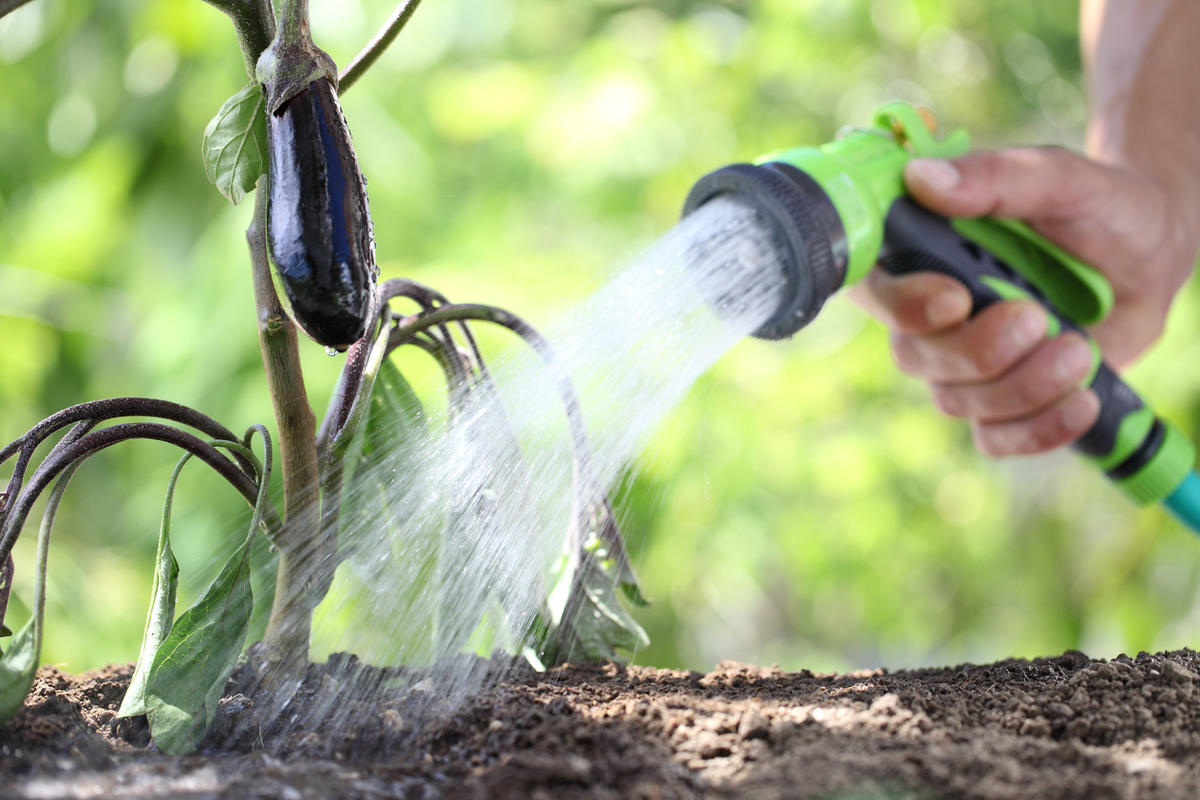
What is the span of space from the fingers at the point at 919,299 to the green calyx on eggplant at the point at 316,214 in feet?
2.37

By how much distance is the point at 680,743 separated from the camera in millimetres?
631

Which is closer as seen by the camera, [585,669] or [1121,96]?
[585,669]

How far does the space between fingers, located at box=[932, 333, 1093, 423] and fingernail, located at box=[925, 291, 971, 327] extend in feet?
0.40

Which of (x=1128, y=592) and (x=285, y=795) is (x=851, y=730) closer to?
(x=285, y=795)

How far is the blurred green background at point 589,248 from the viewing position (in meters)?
2.33

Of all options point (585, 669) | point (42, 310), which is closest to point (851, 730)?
point (585, 669)

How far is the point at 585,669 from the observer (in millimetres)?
838

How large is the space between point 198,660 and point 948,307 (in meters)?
0.86

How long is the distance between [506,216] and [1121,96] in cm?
150

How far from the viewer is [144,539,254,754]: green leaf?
66 cm

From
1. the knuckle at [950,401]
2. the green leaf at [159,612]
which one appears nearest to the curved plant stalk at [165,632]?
the green leaf at [159,612]

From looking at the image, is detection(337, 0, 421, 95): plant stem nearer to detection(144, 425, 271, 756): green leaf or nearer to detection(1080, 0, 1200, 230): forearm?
detection(144, 425, 271, 756): green leaf

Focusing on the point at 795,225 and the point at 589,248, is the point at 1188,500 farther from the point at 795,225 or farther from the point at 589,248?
the point at 589,248

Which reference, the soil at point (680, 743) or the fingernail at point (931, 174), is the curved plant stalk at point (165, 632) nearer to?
the soil at point (680, 743)
